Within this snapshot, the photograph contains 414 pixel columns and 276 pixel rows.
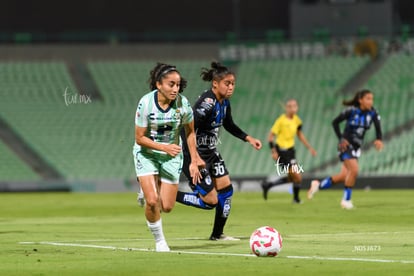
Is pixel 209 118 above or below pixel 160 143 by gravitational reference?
below

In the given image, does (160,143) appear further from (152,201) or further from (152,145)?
(152,201)

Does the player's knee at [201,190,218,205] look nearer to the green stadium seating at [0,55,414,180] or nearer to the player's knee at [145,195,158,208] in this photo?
the player's knee at [145,195,158,208]

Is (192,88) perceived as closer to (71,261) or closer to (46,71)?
(46,71)

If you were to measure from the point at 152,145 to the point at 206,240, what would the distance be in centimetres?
306

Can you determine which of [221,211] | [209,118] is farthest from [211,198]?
[209,118]

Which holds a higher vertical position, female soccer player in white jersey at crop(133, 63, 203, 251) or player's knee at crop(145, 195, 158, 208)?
female soccer player in white jersey at crop(133, 63, 203, 251)

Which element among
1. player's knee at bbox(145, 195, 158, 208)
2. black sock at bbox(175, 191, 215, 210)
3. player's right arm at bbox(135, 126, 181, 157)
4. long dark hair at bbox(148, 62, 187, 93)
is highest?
long dark hair at bbox(148, 62, 187, 93)

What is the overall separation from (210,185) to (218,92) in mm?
1364

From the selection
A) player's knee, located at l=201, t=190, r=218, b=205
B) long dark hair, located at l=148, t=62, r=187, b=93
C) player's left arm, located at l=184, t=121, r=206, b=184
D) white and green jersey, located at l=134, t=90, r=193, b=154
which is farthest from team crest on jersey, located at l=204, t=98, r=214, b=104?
white and green jersey, located at l=134, t=90, r=193, b=154

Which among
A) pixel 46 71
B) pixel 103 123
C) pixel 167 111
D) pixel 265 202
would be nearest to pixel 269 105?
pixel 103 123

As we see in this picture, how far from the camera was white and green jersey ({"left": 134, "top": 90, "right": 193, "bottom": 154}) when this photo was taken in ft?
43.9

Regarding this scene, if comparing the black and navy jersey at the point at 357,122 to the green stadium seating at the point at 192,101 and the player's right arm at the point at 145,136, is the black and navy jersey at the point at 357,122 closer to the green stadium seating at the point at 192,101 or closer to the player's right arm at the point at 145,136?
the player's right arm at the point at 145,136

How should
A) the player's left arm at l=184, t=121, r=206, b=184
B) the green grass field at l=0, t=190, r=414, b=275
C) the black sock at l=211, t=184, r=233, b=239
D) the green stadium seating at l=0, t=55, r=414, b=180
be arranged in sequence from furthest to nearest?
1. the green stadium seating at l=0, t=55, r=414, b=180
2. the black sock at l=211, t=184, r=233, b=239
3. the player's left arm at l=184, t=121, r=206, b=184
4. the green grass field at l=0, t=190, r=414, b=275

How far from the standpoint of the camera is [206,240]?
1584 centimetres
